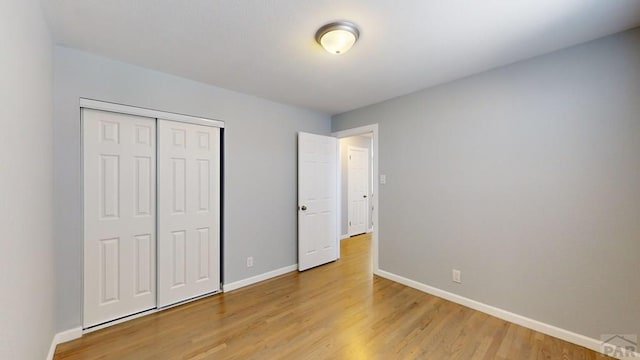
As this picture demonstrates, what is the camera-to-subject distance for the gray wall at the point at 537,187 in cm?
184

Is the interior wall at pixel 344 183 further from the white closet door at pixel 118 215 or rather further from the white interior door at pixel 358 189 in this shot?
the white closet door at pixel 118 215

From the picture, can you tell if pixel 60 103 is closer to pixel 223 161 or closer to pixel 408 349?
pixel 223 161

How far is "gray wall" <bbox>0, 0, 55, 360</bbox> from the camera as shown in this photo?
1001 millimetres

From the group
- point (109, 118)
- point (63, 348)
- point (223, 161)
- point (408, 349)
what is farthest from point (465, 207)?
point (63, 348)

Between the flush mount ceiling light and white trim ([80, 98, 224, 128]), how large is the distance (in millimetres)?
1562

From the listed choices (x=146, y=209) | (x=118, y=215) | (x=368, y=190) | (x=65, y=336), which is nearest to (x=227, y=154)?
(x=146, y=209)

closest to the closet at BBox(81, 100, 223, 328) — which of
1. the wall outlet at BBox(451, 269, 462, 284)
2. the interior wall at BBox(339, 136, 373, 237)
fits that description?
the wall outlet at BBox(451, 269, 462, 284)

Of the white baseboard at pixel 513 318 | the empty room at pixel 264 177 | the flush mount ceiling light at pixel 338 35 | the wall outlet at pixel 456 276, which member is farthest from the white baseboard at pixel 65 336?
the wall outlet at pixel 456 276

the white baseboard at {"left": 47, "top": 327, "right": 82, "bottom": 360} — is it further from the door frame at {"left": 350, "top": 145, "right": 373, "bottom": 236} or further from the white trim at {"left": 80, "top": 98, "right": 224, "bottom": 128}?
the door frame at {"left": 350, "top": 145, "right": 373, "bottom": 236}

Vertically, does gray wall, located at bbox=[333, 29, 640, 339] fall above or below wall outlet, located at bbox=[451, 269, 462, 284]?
above

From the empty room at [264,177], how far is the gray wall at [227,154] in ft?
0.06

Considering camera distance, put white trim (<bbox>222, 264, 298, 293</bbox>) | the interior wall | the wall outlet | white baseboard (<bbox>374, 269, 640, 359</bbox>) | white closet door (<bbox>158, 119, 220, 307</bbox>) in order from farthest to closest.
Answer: the interior wall < white trim (<bbox>222, 264, 298, 293</bbox>) < the wall outlet < white closet door (<bbox>158, 119, 220, 307</bbox>) < white baseboard (<bbox>374, 269, 640, 359</bbox>)

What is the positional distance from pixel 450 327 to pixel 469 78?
237cm

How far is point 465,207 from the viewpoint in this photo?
262 centimetres
